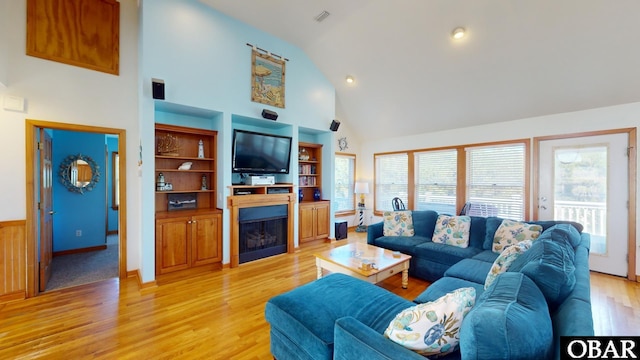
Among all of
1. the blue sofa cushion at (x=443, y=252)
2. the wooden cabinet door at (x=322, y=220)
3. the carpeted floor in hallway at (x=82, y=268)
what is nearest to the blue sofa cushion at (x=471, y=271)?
the blue sofa cushion at (x=443, y=252)

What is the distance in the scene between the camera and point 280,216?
177 inches

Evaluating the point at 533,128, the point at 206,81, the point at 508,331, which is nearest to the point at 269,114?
the point at 206,81

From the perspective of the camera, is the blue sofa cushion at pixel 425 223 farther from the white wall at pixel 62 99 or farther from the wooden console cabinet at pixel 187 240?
the white wall at pixel 62 99

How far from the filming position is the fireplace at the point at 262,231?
A: 4043 mm

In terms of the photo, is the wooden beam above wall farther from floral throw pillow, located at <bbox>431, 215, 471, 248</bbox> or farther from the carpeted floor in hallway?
floral throw pillow, located at <bbox>431, 215, 471, 248</bbox>

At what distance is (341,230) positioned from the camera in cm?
575

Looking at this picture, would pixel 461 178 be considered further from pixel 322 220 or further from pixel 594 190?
pixel 322 220

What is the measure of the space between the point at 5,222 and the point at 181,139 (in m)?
2.10

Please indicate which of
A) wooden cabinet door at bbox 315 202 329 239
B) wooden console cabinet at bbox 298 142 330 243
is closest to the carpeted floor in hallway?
wooden console cabinet at bbox 298 142 330 243

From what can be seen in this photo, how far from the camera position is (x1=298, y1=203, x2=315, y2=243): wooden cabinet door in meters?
4.94

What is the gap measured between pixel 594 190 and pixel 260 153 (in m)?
5.08

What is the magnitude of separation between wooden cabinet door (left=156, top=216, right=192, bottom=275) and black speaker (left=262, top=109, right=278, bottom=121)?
6.47 feet

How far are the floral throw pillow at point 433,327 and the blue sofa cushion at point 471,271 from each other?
4.77 feet

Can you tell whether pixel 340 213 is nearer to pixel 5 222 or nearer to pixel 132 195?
pixel 132 195
